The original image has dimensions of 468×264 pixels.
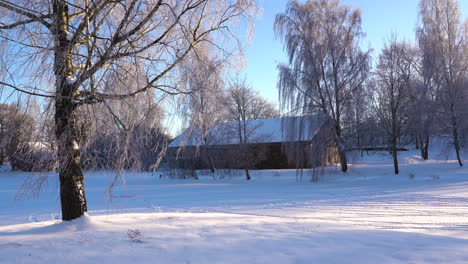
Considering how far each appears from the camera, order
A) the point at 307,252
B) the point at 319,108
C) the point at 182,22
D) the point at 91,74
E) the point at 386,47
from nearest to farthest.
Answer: the point at 307,252 → the point at 91,74 → the point at 182,22 → the point at 319,108 → the point at 386,47

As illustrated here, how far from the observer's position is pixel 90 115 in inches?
220

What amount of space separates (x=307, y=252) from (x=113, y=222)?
3.26 metres

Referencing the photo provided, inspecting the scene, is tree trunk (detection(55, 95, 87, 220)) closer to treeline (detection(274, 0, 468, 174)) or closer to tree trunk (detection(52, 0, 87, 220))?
tree trunk (detection(52, 0, 87, 220))

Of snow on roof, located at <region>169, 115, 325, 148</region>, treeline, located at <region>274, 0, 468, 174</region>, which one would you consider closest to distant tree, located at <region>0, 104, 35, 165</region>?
snow on roof, located at <region>169, 115, 325, 148</region>

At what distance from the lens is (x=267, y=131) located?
31109mm

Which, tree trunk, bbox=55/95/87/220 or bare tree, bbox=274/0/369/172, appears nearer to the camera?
tree trunk, bbox=55/95/87/220

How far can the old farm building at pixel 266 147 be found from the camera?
19.0 m

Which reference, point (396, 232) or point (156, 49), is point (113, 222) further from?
point (396, 232)

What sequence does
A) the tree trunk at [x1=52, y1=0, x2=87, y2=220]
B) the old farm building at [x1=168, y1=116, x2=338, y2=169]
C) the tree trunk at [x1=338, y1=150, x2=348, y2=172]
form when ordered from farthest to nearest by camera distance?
1. the tree trunk at [x1=338, y1=150, x2=348, y2=172]
2. the old farm building at [x1=168, y1=116, x2=338, y2=169]
3. the tree trunk at [x1=52, y1=0, x2=87, y2=220]

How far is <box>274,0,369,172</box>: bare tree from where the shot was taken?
19.5 m

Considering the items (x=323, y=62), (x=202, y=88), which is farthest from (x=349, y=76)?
(x=202, y=88)

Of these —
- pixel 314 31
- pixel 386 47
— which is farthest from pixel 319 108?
pixel 386 47

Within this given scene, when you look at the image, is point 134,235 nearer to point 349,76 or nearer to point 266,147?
point 349,76

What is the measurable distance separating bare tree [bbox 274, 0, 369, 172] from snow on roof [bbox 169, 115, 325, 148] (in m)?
0.63
